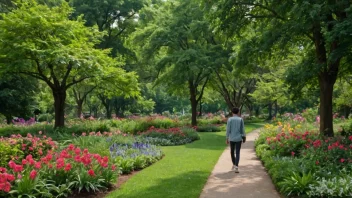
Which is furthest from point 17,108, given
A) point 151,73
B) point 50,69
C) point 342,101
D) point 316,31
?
point 342,101

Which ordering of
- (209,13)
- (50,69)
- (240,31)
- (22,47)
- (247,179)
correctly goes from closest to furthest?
(247,179) < (209,13) < (240,31) < (22,47) < (50,69)

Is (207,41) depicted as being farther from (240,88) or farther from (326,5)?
(326,5)

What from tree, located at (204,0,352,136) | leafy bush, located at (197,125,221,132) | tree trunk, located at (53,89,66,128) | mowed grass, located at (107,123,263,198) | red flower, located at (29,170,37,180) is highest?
tree, located at (204,0,352,136)

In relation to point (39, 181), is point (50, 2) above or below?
above

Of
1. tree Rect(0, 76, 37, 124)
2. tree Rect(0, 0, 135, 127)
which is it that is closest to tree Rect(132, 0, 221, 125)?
tree Rect(0, 0, 135, 127)

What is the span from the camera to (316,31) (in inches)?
424

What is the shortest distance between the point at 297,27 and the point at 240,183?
480 cm

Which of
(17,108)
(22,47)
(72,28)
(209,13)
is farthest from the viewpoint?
(17,108)

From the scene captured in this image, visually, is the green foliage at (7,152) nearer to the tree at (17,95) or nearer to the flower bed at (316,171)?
the flower bed at (316,171)

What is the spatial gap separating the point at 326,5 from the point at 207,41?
A: 57.2 feet

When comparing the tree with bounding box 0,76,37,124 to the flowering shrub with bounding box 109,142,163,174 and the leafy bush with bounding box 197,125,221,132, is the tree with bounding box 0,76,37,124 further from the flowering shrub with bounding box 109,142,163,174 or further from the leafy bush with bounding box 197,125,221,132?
the flowering shrub with bounding box 109,142,163,174

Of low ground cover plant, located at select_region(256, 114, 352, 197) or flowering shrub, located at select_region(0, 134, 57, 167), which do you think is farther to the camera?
flowering shrub, located at select_region(0, 134, 57, 167)

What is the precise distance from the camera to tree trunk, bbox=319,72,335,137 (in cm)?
1112

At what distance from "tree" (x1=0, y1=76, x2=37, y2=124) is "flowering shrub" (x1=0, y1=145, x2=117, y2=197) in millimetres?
16528
